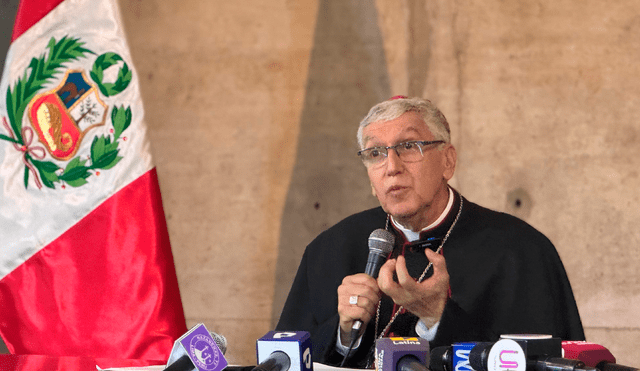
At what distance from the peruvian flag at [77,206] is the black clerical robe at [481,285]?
73 centimetres

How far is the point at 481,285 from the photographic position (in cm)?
218

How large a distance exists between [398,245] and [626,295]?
199 cm

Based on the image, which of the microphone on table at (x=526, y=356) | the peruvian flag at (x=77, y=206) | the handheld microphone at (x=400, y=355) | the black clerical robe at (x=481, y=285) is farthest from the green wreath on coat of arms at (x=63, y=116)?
the microphone on table at (x=526, y=356)

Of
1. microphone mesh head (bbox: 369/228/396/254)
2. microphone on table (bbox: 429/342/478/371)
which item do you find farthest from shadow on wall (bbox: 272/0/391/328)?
microphone on table (bbox: 429/342/478/371)

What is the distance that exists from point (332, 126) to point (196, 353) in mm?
2771

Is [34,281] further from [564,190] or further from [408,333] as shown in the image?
[564,190]

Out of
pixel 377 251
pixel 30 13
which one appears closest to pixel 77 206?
pixel 30 13

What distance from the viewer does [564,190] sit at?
3.51m

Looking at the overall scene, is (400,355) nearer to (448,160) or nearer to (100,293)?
(448,160)

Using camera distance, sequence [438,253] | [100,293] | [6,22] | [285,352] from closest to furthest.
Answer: [285,352], [438,253], [100,293], [6,22]

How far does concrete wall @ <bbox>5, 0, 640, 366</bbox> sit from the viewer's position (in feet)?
11.4

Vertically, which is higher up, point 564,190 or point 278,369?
point 564,190

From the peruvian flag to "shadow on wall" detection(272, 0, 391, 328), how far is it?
1.35m

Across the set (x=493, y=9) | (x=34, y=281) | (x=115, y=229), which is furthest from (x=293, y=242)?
(x=493, y=9)
